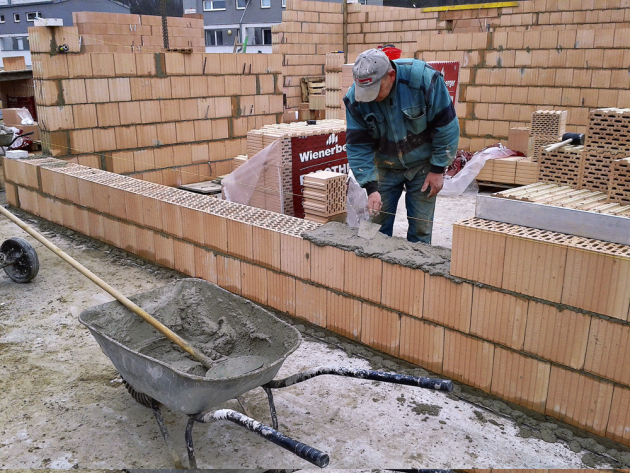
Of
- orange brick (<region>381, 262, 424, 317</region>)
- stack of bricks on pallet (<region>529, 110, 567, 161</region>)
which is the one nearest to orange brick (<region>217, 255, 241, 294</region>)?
orange brick (<region>381, 262, 424, 317</region>)

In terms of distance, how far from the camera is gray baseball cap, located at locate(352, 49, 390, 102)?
3988 millimetres

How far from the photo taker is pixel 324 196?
19.7 feet

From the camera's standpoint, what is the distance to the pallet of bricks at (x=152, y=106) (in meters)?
8.44

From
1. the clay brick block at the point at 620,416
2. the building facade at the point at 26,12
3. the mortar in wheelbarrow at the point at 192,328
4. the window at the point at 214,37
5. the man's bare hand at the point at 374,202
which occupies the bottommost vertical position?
the clay brick block at the point at 620,416

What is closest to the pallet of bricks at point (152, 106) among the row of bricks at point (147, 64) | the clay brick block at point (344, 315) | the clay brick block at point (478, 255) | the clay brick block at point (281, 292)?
the row of bricks at point (147, 64)

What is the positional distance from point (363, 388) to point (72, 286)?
3.52 metres

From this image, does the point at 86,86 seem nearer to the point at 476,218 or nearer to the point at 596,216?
the point at 476,218

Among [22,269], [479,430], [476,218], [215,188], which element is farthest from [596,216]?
[215,188]

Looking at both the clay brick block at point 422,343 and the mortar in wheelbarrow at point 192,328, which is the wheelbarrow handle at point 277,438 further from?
the clay brick block at point 422,343

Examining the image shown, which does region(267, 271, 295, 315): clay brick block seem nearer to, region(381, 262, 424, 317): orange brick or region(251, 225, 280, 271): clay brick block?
region(251, 225, 280, 271): clay brick block

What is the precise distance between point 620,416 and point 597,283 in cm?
77

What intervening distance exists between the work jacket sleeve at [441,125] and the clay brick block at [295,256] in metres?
1.22

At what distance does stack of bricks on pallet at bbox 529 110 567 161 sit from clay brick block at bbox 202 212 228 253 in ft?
19.0

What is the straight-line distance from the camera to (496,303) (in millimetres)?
3592
